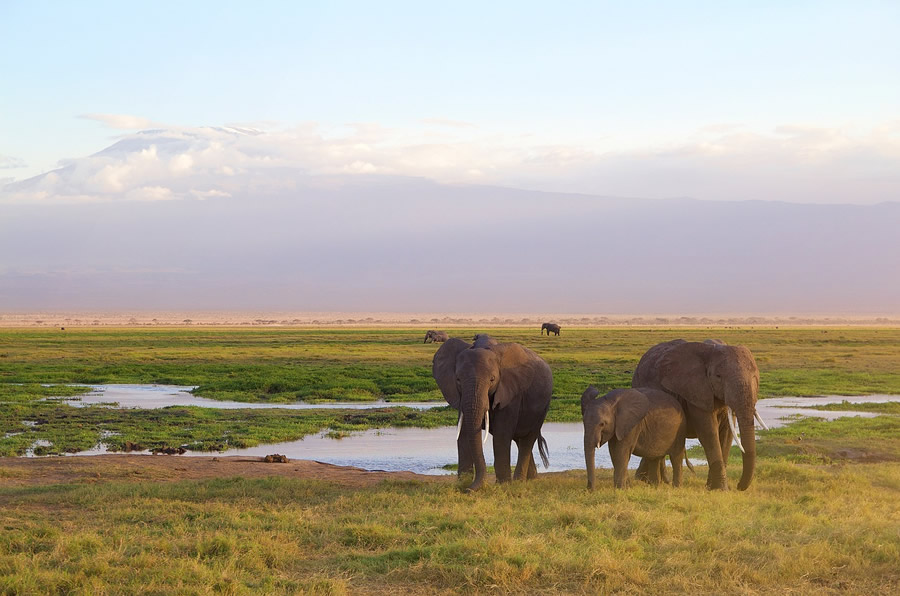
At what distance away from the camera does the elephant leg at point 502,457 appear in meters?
15.3

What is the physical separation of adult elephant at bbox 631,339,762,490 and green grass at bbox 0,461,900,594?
77 cm

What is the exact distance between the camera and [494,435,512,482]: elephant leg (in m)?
15.3

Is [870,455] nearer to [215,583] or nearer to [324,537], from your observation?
[324,537]

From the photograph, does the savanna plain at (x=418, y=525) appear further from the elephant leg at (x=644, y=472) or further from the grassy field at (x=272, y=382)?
the elephant leg at (x=644, y=472)

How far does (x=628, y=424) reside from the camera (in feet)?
46.6

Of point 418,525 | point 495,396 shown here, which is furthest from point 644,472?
point 418,525

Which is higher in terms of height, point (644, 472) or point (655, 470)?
point (655, 470)

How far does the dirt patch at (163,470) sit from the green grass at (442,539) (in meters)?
1.54

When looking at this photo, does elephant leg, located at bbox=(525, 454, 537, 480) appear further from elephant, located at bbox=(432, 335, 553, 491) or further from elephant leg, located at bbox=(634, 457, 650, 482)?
elephant leg, located at bbox=(634, 457, 650, 482)

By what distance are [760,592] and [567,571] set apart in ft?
6.21

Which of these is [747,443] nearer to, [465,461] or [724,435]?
[724,435]

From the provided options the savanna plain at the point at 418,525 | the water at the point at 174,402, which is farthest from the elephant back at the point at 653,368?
the water at the point at 174,402

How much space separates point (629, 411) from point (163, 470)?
8.65 meters

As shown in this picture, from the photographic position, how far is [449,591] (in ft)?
29.4
